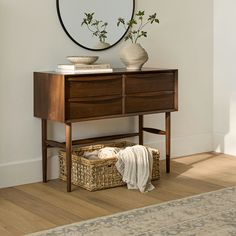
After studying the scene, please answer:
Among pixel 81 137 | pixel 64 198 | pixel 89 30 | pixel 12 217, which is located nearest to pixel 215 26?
pixel 89 30

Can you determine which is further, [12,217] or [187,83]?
[187,83]

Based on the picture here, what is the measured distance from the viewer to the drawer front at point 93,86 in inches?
146

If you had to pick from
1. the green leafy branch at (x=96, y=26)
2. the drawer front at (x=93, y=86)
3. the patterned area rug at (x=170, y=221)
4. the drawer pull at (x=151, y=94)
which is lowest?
the patterned area rug at (x=170, y=221)

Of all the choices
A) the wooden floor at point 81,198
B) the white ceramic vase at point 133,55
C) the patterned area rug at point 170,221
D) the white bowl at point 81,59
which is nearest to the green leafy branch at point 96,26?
the white ceramic vase at point 133,55

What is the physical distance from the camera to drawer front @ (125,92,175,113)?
158 inches

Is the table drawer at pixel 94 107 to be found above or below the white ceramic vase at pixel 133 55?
below

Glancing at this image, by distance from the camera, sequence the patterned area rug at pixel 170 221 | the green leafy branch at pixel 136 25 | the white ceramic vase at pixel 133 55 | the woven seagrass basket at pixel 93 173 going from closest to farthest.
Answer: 1. the patterned area rug at pixel 170 221
2. the woven seagrass basket at pixel 93 173
3. the white ceramic vase at pixel 133 55
4. the green leafy branch at pixel 136 25

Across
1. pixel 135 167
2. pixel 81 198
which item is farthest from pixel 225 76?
pixel 81 198

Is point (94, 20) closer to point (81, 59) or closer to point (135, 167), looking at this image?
point (81, 59)

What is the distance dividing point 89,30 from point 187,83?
1204 millimetres

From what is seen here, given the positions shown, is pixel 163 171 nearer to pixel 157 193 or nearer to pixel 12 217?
pixel 157 193

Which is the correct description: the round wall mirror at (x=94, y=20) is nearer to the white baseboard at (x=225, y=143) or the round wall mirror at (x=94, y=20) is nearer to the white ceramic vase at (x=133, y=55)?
the white ceramic vase at (x=133, y=55)

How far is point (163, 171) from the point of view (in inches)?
175

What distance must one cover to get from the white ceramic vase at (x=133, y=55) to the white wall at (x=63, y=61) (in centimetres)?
30
